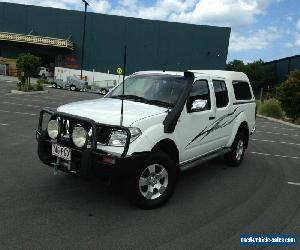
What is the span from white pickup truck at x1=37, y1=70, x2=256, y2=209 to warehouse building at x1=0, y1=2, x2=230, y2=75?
45.5 meters

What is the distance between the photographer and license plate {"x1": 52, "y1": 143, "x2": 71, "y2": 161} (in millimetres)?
4828

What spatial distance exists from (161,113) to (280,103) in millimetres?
19262

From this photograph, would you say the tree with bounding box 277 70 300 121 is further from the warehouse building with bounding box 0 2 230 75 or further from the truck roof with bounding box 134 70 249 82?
the warehouse building with bounding box 0 2 230 75

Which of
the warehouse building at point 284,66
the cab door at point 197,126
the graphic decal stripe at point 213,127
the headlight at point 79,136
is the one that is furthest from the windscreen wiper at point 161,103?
the warehouse building at point 284,66

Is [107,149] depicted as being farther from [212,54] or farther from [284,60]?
[284,60]

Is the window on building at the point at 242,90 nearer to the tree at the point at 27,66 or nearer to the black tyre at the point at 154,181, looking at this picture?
the black tyre at the point at 154,181

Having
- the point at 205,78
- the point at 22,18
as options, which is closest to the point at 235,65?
the point at 22,18

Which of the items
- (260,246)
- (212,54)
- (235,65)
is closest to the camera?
(260,246)

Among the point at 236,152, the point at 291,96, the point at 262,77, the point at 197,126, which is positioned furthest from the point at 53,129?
the point at 262,77

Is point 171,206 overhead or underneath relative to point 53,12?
underneath

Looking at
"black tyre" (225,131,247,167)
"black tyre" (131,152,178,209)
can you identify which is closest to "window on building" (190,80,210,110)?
"black tyre" (131,152,178,209)

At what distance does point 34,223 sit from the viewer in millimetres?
4410

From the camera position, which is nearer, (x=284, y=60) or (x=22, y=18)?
(x=22, y=18)

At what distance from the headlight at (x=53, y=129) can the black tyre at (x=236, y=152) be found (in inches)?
160
